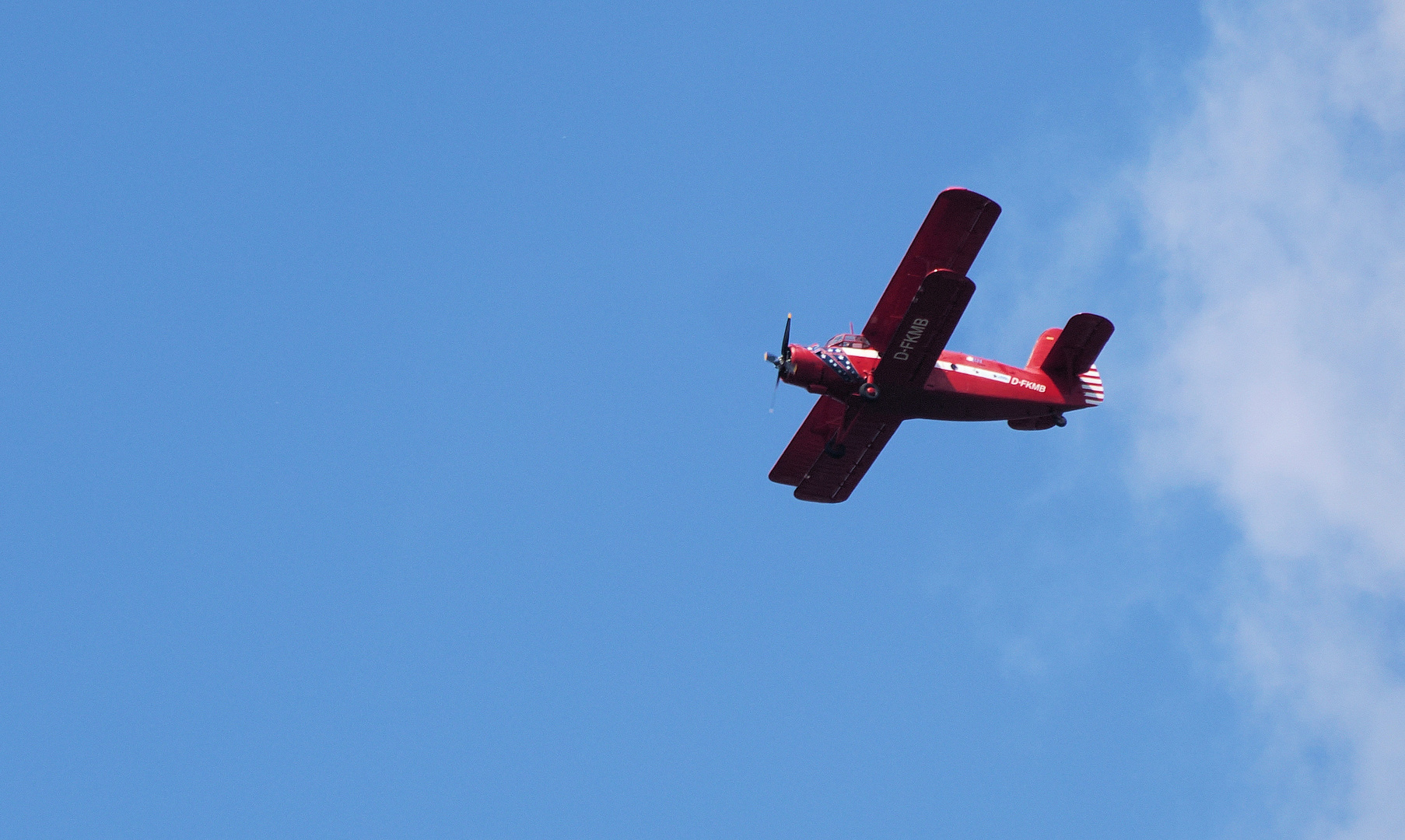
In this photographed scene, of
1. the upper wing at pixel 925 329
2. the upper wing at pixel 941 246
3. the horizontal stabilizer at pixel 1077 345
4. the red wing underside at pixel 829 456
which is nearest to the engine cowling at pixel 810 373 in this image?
the upper wing at pixel 925 329

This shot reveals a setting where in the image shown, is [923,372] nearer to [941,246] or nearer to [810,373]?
[810,373]

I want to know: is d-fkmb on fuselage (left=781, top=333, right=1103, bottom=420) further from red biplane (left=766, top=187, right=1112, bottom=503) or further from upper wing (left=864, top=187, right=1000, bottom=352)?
upper wing (left=864, top=187, right=1000, bottom=352)

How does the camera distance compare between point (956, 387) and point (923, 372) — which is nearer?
point (923, 372)

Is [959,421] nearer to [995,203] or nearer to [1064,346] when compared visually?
[1064,346]

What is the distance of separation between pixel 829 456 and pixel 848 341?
452cm

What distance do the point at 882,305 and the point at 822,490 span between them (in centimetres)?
702

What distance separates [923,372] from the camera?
32.2m

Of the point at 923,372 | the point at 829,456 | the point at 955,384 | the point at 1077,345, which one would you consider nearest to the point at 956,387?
the point at 955,384

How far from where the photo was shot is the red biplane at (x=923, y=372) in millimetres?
30469

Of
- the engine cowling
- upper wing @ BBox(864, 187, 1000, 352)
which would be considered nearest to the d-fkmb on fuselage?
the engine cowling

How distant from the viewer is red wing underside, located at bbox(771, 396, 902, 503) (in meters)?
34.7

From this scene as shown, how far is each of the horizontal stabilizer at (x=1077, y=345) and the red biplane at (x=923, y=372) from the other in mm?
27

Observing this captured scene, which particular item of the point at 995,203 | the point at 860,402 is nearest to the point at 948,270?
the point at 995,203

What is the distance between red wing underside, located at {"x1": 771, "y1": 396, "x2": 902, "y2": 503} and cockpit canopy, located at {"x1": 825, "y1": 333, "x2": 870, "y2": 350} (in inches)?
83.0
